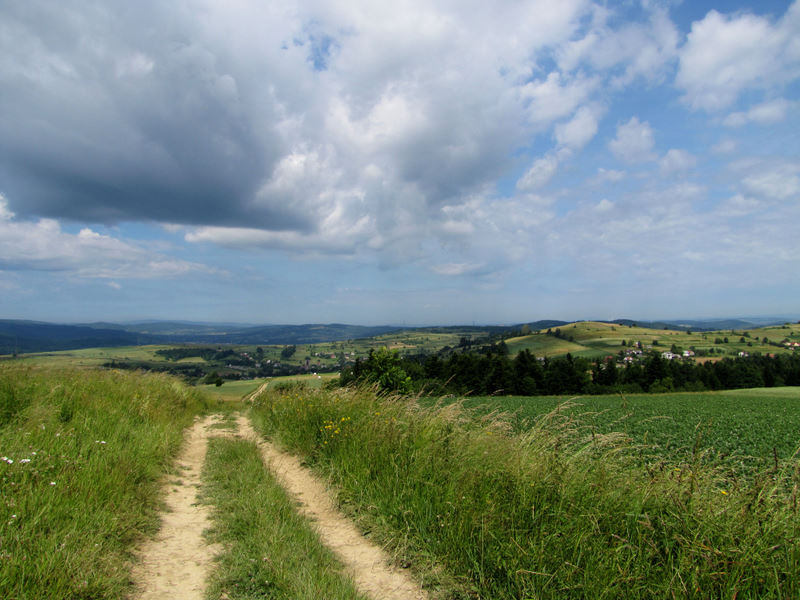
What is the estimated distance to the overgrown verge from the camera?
9.07ft

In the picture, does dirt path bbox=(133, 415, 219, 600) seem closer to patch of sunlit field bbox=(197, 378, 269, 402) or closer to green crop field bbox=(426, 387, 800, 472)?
→ green crop field bbox=(426, 387, 800, 472)

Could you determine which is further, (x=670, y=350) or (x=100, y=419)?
(x=670, y=350)

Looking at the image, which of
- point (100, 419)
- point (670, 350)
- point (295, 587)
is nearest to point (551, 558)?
point (295, 587)

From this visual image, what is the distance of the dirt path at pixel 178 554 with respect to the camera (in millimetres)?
3162

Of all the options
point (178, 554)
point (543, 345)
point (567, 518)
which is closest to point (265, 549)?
point (178, 554)

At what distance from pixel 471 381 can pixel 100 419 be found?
5942cm

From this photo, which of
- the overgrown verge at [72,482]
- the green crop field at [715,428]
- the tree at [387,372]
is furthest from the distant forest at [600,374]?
the overgrown verge at [72,482]

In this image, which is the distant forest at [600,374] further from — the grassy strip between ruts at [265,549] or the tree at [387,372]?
the grassy strip between ruts at [265,549]

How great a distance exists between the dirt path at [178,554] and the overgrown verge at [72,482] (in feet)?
0.57

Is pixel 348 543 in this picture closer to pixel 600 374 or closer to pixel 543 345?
pixel 600 374

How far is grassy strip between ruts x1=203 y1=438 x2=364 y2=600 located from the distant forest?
2164 inches

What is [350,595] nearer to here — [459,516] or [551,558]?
[459,516]

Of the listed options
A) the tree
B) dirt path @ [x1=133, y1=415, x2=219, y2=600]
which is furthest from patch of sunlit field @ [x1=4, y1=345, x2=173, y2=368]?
the tree

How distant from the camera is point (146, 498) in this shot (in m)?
4.74
